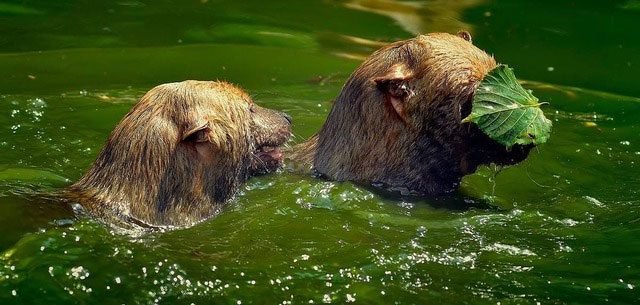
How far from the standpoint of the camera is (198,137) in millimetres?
7516

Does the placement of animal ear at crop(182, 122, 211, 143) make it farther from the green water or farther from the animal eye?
the green water

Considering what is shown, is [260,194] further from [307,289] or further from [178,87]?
[307,289]

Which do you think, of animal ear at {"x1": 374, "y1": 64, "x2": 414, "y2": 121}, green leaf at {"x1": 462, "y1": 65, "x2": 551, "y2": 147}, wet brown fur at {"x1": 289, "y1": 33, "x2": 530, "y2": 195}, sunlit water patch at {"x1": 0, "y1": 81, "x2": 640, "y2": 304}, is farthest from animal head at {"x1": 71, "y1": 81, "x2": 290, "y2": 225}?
green leaf at {"x1": 462, "y1": 65, "x2": 551, "y2": 147}

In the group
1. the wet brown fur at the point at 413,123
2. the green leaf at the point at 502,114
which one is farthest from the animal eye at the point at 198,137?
the green leaf at the point at 502,114

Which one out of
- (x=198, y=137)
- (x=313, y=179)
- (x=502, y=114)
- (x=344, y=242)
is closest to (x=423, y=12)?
(x=313, y=179)

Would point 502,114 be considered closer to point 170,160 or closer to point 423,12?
point 170,160

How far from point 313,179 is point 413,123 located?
2.71ft

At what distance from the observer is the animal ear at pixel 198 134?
7.43 meters

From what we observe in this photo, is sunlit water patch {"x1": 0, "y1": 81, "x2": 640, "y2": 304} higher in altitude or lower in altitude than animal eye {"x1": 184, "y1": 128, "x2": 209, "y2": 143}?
lower

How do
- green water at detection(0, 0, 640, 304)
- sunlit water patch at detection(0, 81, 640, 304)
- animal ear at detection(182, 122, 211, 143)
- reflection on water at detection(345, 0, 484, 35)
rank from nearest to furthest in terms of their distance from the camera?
sunlit water patch at detection(0, 81, 640, 304) → green water at detection(0, 0, 640, 304) → animal ear at detection(182, 122, 211, 143) → reflection on water at detection(345, 0, 484, 35)

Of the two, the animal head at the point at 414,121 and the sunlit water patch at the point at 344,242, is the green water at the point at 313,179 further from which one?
the animal head at the point at 414,121

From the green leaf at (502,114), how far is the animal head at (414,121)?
0.62ft

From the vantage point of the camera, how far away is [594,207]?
8234 millimetres

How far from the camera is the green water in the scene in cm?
652
